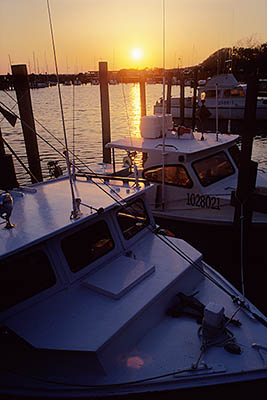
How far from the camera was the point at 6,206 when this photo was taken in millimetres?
4430

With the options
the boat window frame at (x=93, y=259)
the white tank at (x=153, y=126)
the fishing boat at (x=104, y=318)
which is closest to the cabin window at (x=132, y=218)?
the fishing boat at (x=104, y=318)

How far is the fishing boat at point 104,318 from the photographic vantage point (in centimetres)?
391

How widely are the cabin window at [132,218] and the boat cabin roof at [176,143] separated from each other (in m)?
4.02

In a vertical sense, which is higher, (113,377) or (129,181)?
(129,181)

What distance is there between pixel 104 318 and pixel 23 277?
1.28 m

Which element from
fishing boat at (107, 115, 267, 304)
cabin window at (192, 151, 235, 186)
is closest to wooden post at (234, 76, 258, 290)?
fishing boat at (107, 115, 267, 304)

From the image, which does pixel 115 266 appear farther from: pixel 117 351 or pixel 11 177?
pixel 11 177

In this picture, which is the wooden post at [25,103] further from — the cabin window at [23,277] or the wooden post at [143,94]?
the cabin window at [23,277]

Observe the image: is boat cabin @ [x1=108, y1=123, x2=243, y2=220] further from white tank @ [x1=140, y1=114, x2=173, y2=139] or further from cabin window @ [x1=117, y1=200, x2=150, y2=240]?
cabin window @ [x1=117, y1=200, x2=150, y2=240]

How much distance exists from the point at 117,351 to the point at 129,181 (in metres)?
3.39

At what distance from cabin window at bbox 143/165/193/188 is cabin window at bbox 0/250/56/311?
21.6 feet

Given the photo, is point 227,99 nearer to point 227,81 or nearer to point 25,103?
point 227,81

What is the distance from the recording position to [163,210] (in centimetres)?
1060

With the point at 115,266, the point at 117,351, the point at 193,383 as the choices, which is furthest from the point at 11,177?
the point at 193,383
